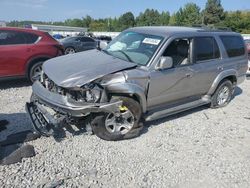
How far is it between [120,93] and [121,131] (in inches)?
27.4

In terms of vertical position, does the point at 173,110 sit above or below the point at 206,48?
below

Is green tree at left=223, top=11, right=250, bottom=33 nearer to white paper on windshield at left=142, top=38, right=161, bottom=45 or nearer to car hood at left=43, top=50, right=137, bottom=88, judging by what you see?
white paper on windshield at left=142, top=38, right=161, bottom=45

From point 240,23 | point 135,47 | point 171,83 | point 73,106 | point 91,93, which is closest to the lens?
point 73,106

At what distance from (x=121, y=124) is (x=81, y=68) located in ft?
3.83

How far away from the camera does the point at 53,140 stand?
463 centimetres

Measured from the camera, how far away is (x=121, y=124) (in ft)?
15.7

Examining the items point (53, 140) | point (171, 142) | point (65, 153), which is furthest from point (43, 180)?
point (171, 142)

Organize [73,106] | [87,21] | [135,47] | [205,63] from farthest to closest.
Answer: [87,21]
[205,63]
[135,47]
[73,106]

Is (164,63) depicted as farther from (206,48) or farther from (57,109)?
(57,109)

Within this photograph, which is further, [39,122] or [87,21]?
[87,21]

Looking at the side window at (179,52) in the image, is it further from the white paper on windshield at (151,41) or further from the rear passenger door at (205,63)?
the white paper on windshield at (151,41)

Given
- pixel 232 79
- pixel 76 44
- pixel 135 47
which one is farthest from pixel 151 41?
pixel 76 44

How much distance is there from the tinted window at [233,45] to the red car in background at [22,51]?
4691 millimetres

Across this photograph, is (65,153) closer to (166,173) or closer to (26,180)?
(26,180)
